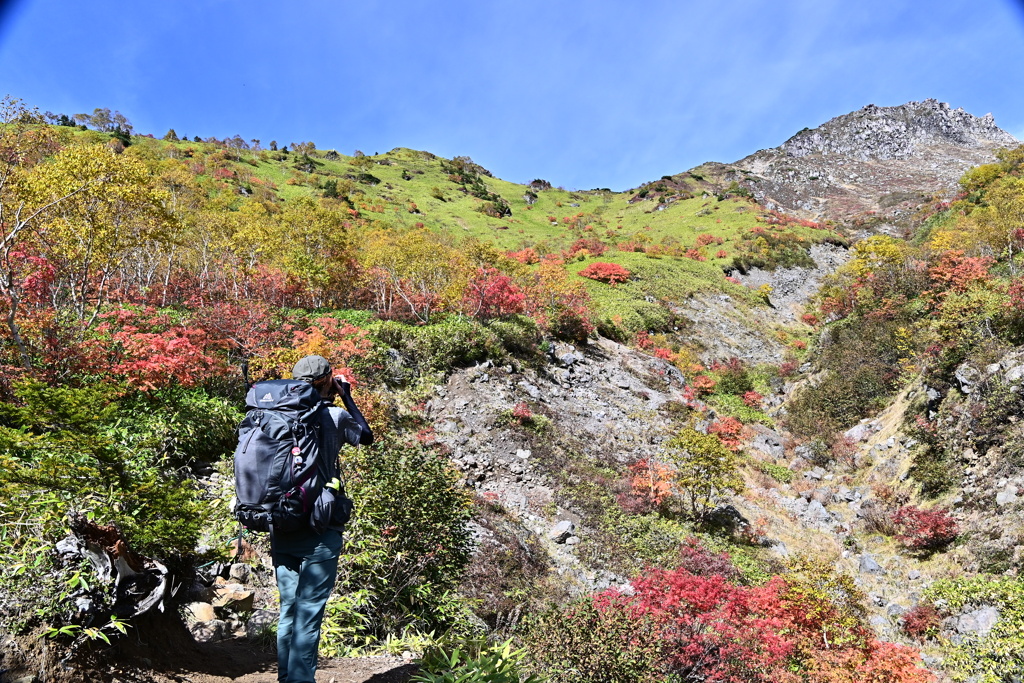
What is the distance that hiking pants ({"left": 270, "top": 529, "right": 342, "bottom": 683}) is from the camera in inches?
108

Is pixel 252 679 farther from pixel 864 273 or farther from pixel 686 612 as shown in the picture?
pixel 864 273

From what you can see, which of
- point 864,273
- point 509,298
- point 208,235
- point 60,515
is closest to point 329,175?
point 208,235

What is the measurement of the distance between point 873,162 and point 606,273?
80201mm

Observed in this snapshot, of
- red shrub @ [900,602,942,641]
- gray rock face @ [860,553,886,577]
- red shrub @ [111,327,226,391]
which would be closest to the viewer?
red shrub @ [111,327,226,391]

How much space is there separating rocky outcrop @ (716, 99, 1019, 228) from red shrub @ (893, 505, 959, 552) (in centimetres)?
5407

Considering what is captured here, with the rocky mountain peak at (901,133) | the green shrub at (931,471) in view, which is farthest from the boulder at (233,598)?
the rocky mountain peak at (901,133)

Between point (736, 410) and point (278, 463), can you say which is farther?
point (736, 410)

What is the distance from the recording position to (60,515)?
3217 mm

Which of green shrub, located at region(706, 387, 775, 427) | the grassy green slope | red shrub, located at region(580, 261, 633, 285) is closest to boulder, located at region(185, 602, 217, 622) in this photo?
green shrub, located at region(706, 387, 775, 427)

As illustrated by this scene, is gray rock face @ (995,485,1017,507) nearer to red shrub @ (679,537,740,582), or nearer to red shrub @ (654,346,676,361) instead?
red shrub @ (679,537,740,582)

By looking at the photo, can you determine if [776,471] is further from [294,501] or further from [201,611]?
[294,501]

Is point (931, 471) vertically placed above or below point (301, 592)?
below

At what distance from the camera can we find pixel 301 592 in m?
2.79

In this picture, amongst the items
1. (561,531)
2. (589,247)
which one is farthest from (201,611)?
(589,247)
